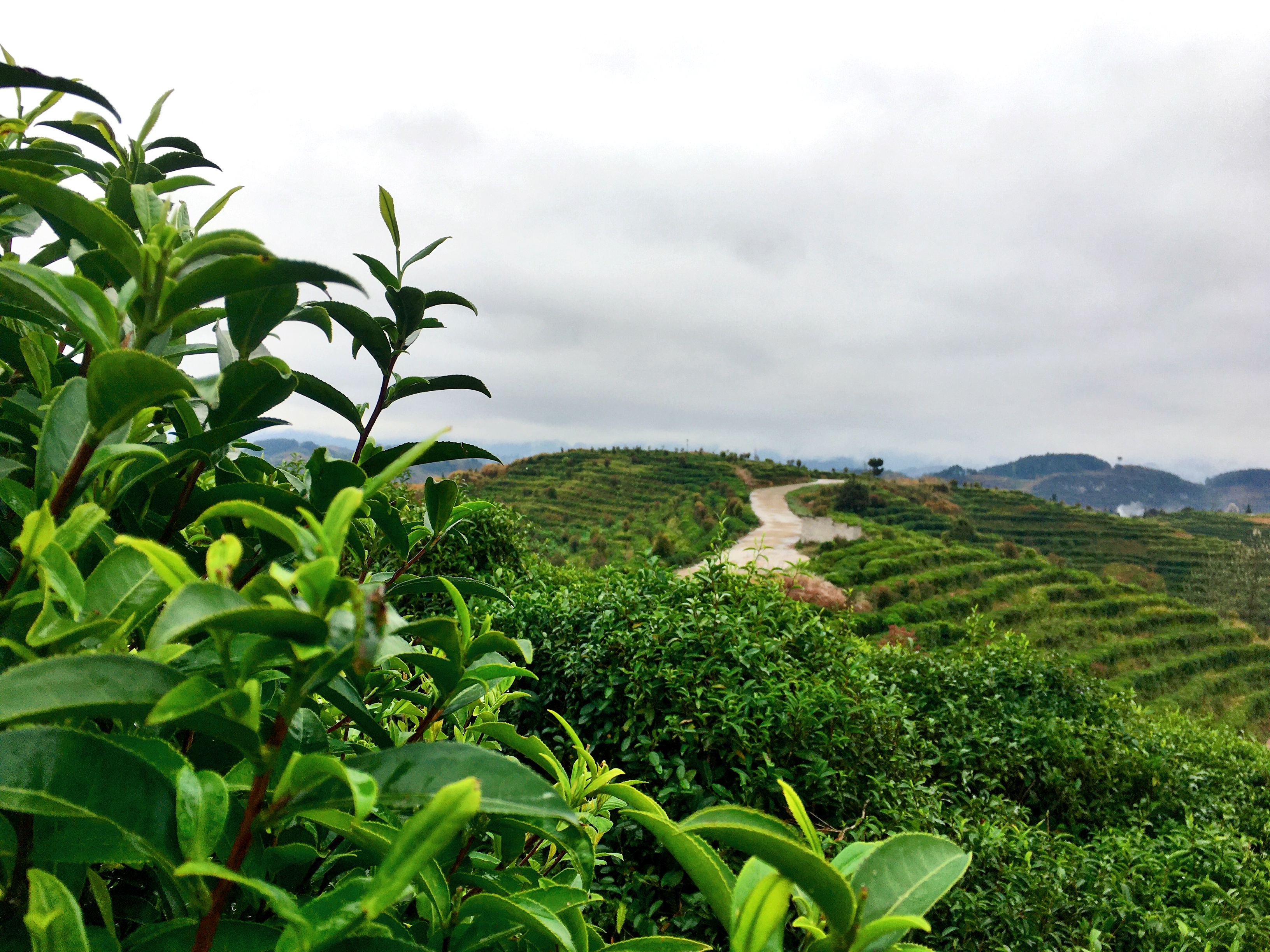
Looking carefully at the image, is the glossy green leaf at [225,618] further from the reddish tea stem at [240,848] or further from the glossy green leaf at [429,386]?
the glossy green leaf at [429,386]

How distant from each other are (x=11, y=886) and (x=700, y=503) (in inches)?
1592

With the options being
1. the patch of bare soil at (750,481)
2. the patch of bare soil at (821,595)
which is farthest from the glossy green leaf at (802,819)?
the patch of bare soil at (750,481)

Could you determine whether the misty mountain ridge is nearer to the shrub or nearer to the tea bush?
the shrub

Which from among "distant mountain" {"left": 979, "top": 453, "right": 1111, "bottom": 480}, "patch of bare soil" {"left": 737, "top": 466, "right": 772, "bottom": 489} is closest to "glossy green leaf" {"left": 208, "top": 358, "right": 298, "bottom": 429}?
"patch of bare soil" {"left": 737, "top": 466, "right": 772, "bottom": 489}

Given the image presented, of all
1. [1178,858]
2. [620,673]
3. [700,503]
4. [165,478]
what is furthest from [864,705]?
[700,503]

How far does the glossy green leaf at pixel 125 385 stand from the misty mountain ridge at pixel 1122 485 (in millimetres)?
119966

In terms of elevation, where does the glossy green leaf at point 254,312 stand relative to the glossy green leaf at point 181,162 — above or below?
below

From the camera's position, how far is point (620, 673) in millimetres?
2906

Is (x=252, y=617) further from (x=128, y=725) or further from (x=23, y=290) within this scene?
(x=23, y=290)

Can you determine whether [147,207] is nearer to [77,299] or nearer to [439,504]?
[77,299]

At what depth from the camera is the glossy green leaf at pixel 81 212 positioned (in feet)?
1.64

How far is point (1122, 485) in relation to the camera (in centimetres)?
12625

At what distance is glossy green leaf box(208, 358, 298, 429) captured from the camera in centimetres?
63

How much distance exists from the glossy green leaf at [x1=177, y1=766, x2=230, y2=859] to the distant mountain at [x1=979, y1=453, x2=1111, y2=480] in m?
166
